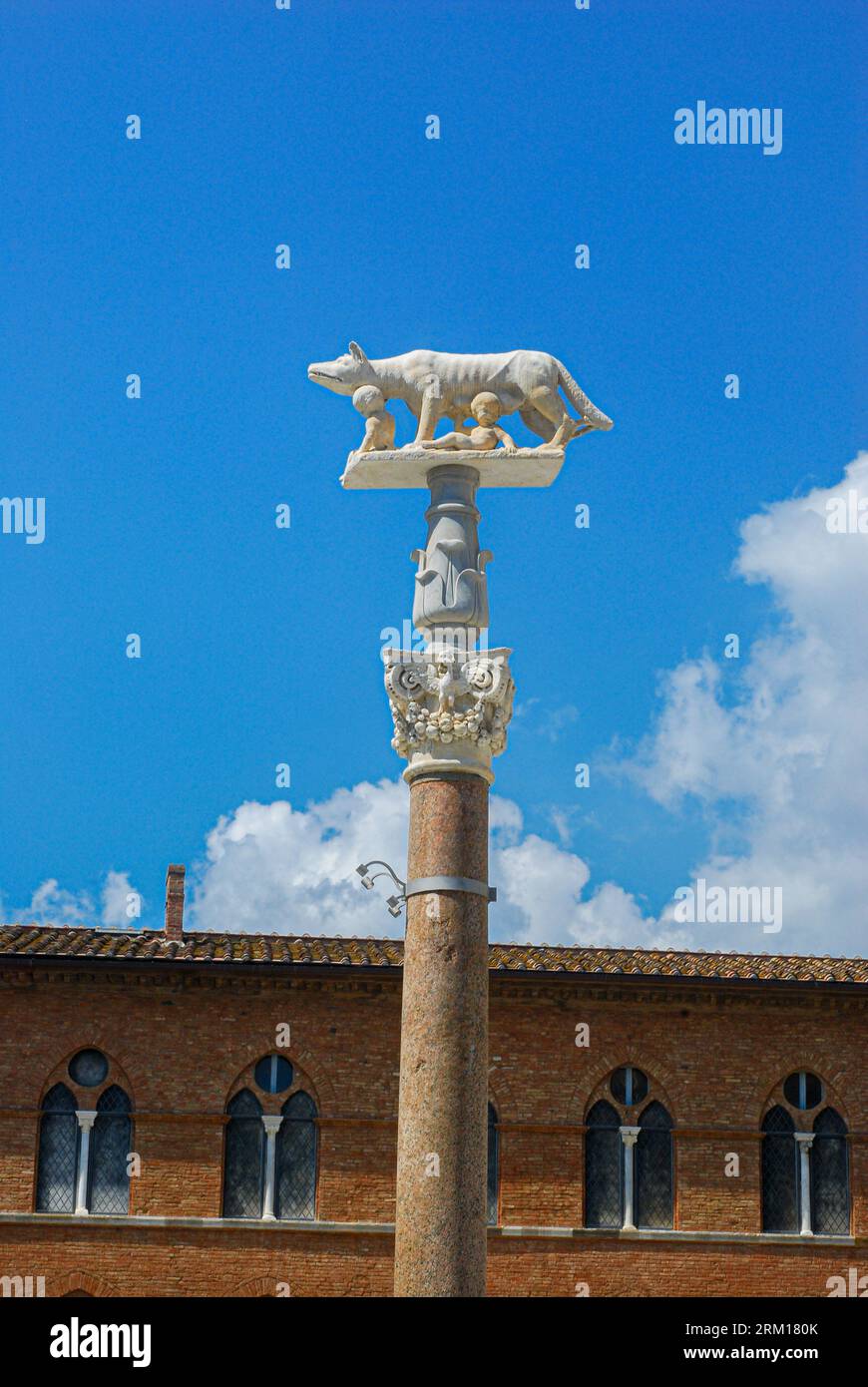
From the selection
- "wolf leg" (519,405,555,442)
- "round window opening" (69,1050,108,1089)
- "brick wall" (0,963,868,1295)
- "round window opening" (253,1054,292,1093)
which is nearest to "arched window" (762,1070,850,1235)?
"brick wall" (0,963,868,1295)

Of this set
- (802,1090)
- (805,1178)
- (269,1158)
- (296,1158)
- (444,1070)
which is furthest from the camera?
(802,1090)

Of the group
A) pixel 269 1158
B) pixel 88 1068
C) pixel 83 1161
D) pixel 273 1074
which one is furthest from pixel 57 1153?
pixel 273 1074

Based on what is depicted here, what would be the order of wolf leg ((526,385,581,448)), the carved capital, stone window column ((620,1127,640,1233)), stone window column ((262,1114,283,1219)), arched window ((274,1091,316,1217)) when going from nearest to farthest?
the carved capital < wolf leg ((526,385,581,448)) < stone window column ((262,1114,283,1219)) < arched window ((274,1091,316,1217)) < stone window column ((620,1127,640,1233))

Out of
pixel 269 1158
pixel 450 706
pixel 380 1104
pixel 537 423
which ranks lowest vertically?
pixel 269 1158

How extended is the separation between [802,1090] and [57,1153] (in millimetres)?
9786

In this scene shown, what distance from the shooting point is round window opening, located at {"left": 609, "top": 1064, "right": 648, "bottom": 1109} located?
26.7 metres

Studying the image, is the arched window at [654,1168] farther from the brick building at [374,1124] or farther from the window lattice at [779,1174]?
the window lattice at [779,1174]

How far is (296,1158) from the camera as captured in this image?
26.2m

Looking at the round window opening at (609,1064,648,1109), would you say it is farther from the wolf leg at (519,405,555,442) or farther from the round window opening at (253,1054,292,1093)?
the wolf leg at (519,405,555,442)

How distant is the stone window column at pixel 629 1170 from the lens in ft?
86.3

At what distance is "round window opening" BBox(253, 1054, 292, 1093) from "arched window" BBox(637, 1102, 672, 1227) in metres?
4.70

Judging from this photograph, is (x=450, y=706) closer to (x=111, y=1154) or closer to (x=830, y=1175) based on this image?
(x=111, y=1154)
